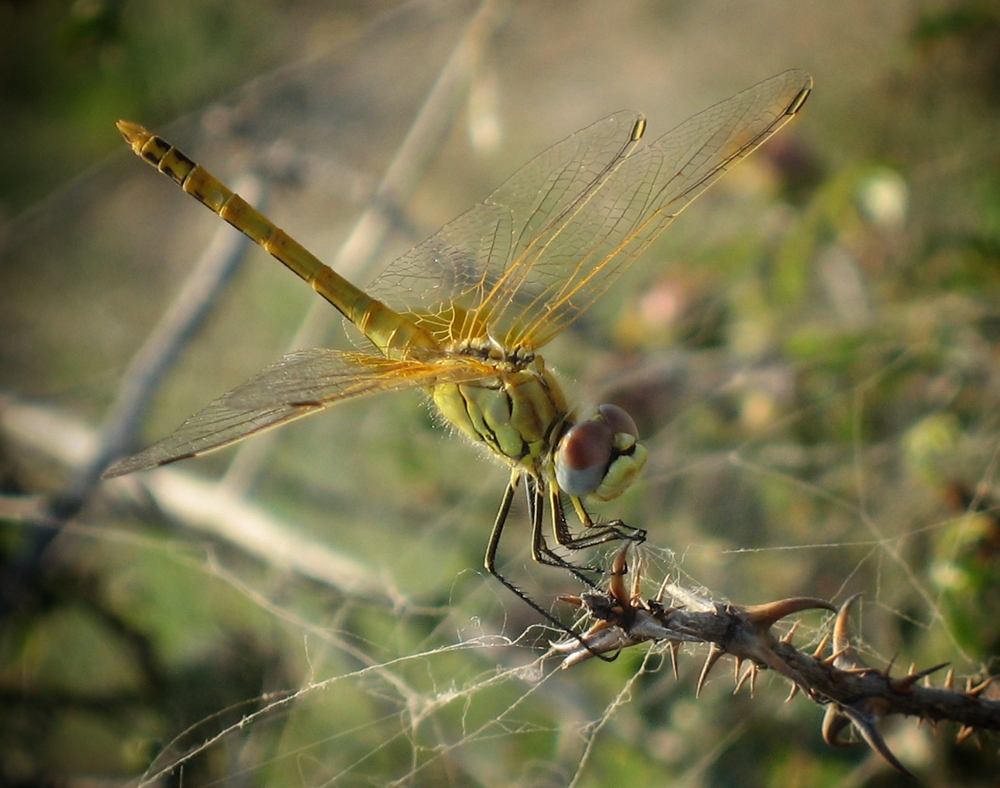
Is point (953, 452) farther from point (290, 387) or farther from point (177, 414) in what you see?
point (177, 414)

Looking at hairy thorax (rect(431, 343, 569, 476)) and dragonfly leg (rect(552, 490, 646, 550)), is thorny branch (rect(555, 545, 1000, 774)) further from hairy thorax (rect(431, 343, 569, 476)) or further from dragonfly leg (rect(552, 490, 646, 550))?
hairy thorax (rect(431, 343, 569, 476))

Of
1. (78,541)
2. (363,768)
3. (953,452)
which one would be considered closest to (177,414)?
(78,541)

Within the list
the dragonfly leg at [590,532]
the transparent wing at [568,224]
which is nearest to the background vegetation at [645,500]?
the dragonfly leg at [590,532]

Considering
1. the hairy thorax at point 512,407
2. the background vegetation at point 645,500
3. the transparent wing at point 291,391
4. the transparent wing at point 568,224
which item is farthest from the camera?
the background vegetation at point 645,500

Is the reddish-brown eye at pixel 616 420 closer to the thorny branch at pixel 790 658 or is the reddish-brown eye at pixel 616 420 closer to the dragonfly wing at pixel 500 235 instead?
the dragonfly wing at pixel 500 235

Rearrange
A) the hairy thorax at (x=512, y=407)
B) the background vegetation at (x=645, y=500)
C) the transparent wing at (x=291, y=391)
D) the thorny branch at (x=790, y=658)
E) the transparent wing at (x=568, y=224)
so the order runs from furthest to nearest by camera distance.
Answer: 1. the background vegetation at (x=645, y=500)
2. the transparent wing at (x=568, y=224)
3. the hairy thorax at (x=512, y=407)
4. the transparent wing at (x=291, y=391)
5. the thorny branch at (x=790, y=658)

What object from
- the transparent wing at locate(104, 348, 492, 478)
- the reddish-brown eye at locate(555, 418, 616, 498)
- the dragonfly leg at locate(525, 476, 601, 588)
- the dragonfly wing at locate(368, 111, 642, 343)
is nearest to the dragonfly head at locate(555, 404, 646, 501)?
Result: the reddish-brown eye at locate(555, 418, 616, 498)
